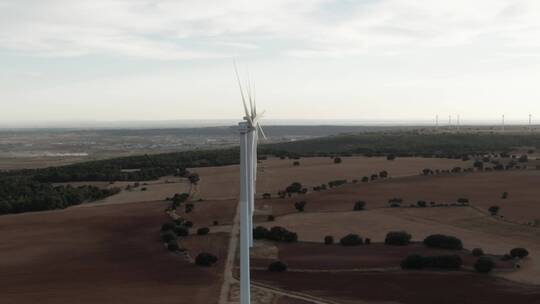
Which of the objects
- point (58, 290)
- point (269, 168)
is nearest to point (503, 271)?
point (58, 290)

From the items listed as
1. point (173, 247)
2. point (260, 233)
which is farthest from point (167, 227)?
point (260, 233)

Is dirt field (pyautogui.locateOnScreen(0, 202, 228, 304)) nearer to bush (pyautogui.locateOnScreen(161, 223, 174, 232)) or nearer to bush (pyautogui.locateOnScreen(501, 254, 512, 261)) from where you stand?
bush (pyautogui.locateOnScreen(161, 223, 174, 232))

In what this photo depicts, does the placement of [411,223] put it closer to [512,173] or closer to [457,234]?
[457,234]

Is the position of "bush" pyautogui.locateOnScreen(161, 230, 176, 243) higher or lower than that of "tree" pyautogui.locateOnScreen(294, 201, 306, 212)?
lower

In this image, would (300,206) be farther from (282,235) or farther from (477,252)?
(477,252)

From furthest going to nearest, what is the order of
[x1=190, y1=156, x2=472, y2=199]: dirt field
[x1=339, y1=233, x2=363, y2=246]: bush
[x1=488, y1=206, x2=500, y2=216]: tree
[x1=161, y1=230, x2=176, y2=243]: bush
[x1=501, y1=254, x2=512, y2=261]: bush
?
[x1=190, y1=156, x2=472, y2=199]: dirt field, [x1=488, y1=206, x2=500, y2=216]: tree, [x1=161, y1=230, x2=176, y2=243]: bush, [x1=339, y1=233, x2=363, y2=246]: bush, [x1=501, y1=254, x2=512, y2=261]: bush

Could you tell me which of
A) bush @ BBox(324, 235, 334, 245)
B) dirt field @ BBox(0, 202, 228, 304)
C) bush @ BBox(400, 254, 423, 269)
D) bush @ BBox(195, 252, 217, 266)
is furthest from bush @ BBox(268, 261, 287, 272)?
bush @ BBox(324, 235, 334, 245)

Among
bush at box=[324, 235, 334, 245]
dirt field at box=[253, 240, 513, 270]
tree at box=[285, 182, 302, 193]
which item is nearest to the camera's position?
dirt field at box=[253, 240, 513, 270]
